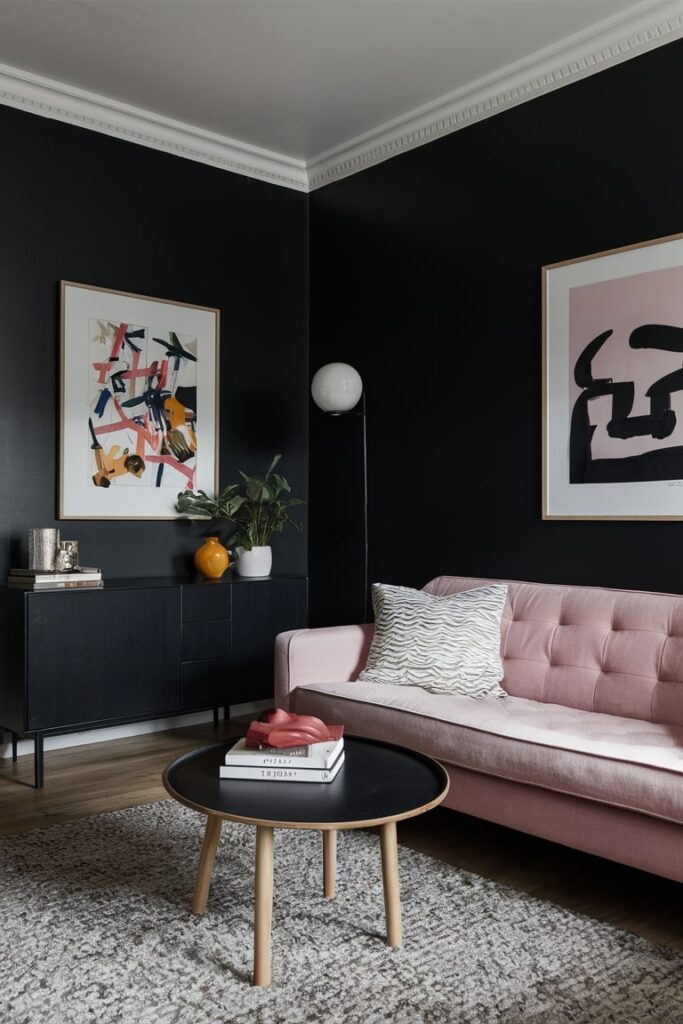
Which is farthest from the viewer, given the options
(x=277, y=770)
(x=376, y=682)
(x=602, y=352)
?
(x=602, y=352)

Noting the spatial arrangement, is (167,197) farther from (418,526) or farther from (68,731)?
(68,731)

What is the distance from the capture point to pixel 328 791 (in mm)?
2107

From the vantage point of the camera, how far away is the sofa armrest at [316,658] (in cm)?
334

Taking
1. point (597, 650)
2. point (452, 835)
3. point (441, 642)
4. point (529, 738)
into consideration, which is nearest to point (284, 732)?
point (529, 738)

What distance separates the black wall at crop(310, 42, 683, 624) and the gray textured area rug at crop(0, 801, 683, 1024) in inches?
61.6

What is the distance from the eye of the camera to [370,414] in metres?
4.64

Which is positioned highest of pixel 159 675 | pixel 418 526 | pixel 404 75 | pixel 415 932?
pixel 404 75

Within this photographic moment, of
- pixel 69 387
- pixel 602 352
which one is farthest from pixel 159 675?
pixel 602 352

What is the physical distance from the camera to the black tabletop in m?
1.95

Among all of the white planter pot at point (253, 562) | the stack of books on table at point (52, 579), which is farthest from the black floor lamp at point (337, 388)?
the stack of books on table at point (52, 579)

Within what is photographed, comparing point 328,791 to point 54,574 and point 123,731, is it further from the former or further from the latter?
point 123,731

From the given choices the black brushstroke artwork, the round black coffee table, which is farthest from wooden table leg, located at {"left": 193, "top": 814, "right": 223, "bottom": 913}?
the black brushstroke artwork

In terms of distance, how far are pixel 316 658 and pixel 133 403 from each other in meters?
1.67

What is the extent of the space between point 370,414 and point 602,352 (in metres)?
1.38
